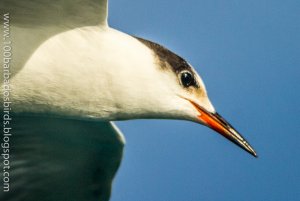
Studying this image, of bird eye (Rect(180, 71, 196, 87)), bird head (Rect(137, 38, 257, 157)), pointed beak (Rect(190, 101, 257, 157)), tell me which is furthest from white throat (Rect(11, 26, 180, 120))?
pointed beak (Rect(190, 101, 257, 157))

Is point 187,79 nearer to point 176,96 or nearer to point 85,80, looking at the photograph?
point 176,96

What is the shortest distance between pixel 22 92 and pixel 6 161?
1504 mm

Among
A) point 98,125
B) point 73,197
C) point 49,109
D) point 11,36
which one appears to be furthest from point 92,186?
point 11,36

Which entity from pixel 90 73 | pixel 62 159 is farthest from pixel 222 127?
pixel 62 159

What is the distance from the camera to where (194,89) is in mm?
4730

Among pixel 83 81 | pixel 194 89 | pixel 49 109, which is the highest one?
pixel 194 89

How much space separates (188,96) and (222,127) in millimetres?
386

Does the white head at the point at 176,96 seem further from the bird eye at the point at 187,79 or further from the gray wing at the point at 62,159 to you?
the gray wing at the point at 62,159

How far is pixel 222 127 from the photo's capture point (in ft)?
15.6

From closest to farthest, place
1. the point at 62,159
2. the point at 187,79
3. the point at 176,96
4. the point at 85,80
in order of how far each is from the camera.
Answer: the point at 85,80
the point at 176,96
the point at 187,79
the point at 62,159

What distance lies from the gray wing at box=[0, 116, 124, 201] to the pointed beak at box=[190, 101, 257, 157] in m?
1.06

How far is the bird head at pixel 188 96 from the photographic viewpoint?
459 centimetres

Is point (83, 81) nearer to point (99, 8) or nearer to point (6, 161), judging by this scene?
point (99, 8)

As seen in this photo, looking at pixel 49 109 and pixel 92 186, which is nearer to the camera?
pixel 49 109
